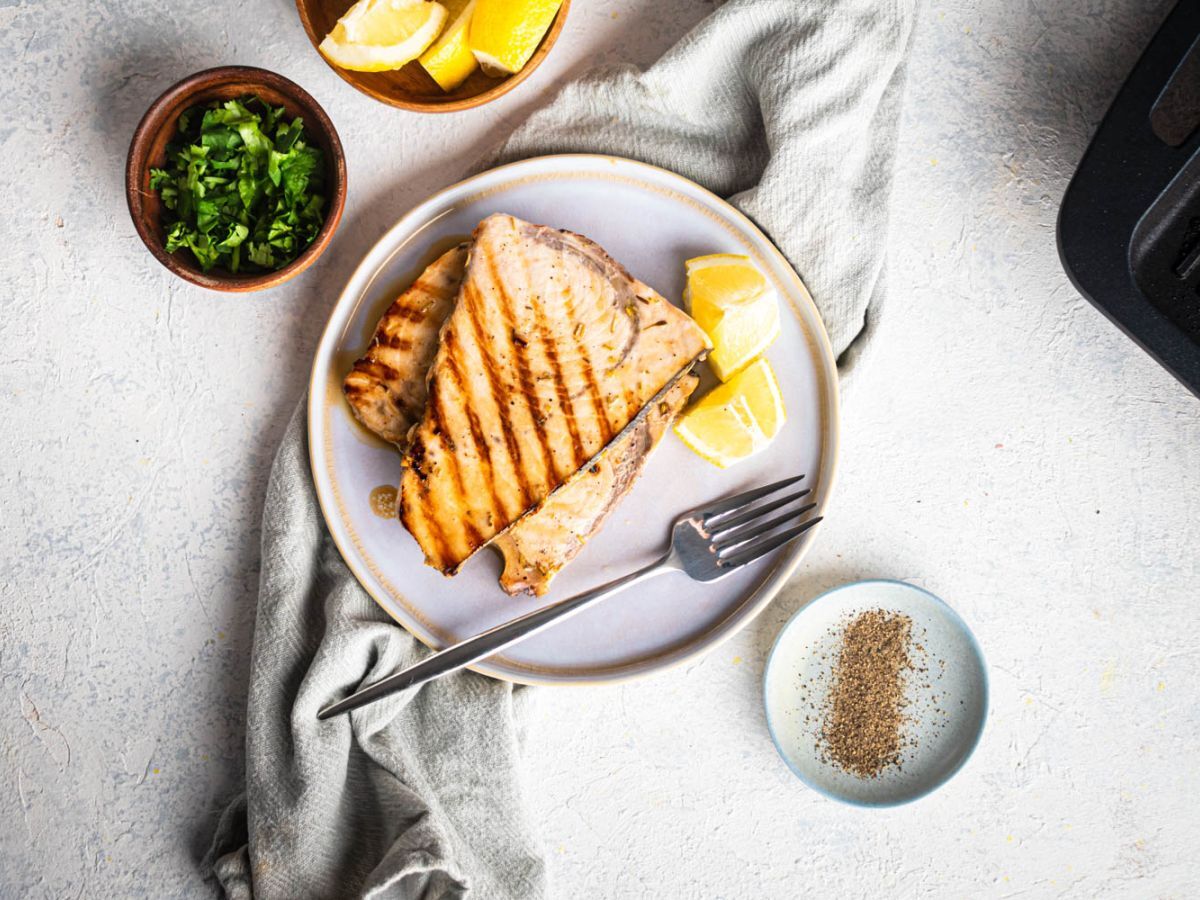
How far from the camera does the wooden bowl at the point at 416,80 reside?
2105 mm

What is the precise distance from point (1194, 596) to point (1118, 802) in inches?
25.2

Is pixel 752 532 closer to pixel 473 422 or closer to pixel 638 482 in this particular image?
pixel 638 482

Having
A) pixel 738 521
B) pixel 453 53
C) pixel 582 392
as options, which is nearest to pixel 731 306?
pixel 582 392

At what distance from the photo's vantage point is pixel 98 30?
2.34 meters

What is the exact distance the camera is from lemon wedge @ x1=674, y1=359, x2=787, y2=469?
2.16 meters

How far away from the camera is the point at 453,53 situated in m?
2.09

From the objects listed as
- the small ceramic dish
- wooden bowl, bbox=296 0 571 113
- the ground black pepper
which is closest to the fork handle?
the small ceramic dish

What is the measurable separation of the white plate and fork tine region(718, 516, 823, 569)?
58mm

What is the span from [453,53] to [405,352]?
28.8 inches

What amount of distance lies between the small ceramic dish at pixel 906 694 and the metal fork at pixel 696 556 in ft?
0.99

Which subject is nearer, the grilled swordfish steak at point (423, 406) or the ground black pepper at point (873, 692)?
the grilled swordfish steak at point (423, 406)

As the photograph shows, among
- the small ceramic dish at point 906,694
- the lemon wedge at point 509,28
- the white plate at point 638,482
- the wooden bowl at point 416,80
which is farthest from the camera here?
the small ceramic dish at point 906,694

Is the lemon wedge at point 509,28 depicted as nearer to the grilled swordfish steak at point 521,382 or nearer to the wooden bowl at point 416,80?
the wooden bowl at point 416,80

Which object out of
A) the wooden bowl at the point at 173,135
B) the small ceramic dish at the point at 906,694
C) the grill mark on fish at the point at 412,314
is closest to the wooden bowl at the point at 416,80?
the wooden bowl at the point at 173,135
